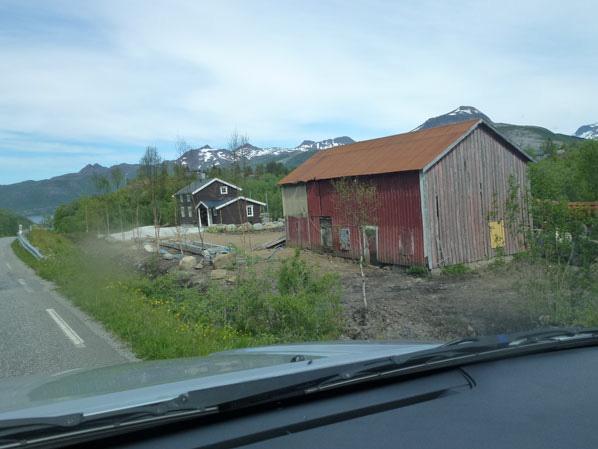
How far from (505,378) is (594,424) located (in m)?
0.53

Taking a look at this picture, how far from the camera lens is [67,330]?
980 centimetres

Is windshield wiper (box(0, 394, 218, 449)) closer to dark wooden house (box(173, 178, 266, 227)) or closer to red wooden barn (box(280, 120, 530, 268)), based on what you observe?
red wooden barn (box(280, 120, 530, 268))

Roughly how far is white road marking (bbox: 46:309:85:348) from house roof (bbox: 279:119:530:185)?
1707 centimetres

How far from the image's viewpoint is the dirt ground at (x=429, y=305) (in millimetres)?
11438

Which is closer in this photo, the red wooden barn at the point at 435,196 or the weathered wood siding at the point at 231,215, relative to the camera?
the red wooden barn at the point at 435,196

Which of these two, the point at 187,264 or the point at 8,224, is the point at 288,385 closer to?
the point at 187,264

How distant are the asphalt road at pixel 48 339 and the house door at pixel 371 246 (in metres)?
15.7

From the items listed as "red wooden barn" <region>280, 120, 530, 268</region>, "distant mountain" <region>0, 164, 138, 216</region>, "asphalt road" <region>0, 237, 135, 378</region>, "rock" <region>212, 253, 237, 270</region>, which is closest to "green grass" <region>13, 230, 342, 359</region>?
"asphalt road" <region>0, 237, 135, 378</region>

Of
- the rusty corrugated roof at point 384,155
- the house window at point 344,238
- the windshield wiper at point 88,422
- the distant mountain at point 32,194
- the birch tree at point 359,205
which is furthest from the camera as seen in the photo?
the distant mountain at point 32,194

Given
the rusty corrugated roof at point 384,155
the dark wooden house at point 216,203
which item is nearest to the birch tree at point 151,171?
the rusty corrugated roof at point 384,155

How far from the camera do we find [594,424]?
1.77 m

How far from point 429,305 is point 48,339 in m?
10.5

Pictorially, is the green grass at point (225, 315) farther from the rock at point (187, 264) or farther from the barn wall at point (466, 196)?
the barn wall at point (466, 196)

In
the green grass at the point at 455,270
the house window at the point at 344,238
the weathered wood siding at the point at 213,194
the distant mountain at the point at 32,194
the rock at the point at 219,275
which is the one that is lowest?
the green grass at the point at 455,270
